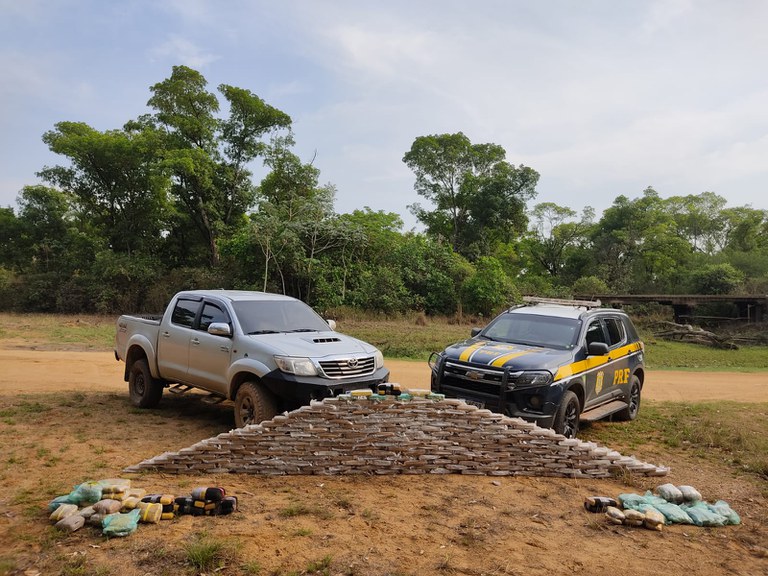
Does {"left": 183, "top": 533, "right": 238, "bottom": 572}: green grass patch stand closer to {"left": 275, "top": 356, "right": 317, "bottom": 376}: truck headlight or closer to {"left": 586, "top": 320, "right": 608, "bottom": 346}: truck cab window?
{"left": 275, "top": 356, "right": 317, "bottom": 376}: truck headlight

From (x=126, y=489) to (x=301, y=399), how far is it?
2.35 m

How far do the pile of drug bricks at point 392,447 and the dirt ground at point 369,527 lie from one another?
0.14 m

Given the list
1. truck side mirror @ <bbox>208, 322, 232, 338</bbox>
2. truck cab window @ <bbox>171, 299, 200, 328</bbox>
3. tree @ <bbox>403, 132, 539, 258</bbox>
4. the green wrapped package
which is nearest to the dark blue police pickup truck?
truck side mirror @ <bbox>208, 322, 232, 338</bbox>

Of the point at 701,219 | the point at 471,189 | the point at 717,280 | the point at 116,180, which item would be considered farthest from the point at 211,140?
the point at 701,219

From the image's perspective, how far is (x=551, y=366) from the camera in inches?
285

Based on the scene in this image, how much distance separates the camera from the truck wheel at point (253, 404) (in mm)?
6922

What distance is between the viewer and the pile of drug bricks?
233 inches

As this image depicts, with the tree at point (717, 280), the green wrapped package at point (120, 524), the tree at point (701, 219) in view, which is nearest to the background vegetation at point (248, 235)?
the tree at point (717, 280)

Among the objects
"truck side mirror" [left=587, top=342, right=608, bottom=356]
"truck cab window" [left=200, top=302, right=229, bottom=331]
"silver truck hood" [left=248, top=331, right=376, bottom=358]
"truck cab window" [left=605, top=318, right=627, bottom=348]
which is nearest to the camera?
"silver truck hood" [left=248, top=331, right=376, bottom=358]

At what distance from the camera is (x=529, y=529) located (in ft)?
15.6

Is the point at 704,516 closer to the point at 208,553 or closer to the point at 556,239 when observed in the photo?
the point at 208,553

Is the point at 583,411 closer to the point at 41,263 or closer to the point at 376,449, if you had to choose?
the point at 376,449

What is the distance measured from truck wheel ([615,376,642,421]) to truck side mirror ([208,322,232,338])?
6.18m

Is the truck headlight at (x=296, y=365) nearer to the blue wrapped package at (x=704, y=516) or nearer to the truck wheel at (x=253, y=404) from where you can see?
the truck wheel at (x=253, y=404)
